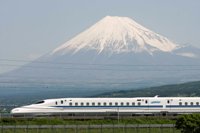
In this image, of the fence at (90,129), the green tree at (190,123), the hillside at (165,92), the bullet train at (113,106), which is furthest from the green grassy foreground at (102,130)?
the hillside at (165,92)

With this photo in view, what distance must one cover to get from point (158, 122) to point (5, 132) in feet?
48.2

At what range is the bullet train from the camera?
2559 inches

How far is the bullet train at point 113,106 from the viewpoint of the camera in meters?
65.0

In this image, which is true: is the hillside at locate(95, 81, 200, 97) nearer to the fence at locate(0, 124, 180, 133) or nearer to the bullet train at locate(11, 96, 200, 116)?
the bullet train at locate(11, 96, 200, 116)

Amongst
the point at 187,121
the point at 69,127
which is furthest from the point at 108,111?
the point at 187,121

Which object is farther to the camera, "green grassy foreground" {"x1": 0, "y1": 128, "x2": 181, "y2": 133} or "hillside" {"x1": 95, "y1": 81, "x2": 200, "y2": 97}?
"hillside" {"x1": 95, "y1": 81, "x2": 200, "y2": 97}

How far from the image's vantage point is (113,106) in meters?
65.7

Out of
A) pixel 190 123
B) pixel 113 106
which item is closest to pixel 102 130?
pixel 190 123

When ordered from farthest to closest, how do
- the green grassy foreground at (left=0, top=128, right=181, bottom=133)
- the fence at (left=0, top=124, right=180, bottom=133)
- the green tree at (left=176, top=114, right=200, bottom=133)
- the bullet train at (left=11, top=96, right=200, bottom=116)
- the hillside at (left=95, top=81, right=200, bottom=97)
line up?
the hillside at (left=95, top=81, right=200, bottom=97) → the bullet train at (left=11, top=96, right=200, bottom=116) → the fence at (left=0, top=124, right=180, bottom=133) → the green grassy foreground at (left=0, top=128, right=181, bottom=133) → the green tree at (left=176, top=114, right=200, bottom=133)

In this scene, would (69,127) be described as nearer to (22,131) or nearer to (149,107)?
(22,131)

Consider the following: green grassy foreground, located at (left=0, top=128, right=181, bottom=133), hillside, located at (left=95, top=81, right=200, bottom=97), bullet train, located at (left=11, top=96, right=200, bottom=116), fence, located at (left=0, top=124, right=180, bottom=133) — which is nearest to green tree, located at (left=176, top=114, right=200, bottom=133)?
fence, located at (left=0, top=124, right=180, bottom=133)

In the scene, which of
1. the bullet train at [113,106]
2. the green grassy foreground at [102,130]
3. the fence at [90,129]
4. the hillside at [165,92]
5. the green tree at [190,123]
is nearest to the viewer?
the green tree at [190,123]

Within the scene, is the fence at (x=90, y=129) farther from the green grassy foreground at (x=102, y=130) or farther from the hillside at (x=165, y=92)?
the hillside at (x=165, y=92)

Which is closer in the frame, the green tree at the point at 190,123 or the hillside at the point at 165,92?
the green tree at the point at 190,123
